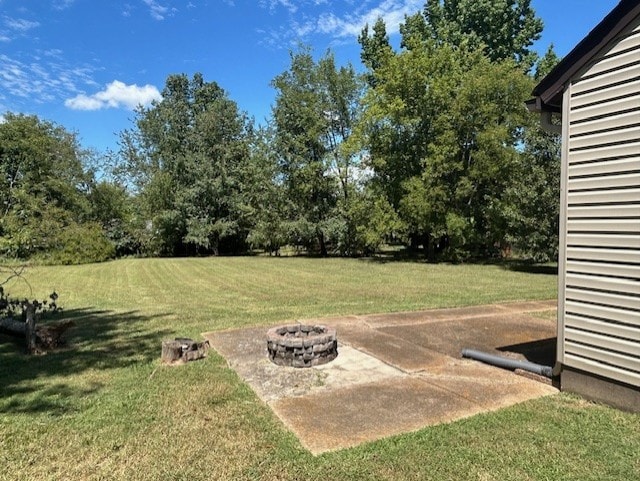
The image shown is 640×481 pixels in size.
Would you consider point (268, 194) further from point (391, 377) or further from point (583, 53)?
point (583, 53)

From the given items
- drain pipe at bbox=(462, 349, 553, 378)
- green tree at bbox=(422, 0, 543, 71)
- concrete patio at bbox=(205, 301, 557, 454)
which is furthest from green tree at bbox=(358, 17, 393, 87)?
drain pipe at bbox=(462, 349, 553, 378)

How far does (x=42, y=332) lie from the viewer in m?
5.36

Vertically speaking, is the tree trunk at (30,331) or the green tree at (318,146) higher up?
the green tree at (318,146)

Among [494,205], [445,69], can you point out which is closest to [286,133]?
[445,69]

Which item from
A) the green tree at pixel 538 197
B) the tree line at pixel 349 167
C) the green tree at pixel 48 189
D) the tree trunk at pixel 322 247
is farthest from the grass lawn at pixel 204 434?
the tree trunk at pixel 322 247

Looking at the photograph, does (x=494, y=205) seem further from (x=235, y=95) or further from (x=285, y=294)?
(x=235, y=95)

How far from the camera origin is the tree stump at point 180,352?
4.69 metres

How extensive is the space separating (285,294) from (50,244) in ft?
51.6

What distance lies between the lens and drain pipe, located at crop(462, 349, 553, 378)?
3.99m

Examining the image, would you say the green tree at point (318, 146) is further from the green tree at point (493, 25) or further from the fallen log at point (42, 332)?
the fallen log at point (42, 332)

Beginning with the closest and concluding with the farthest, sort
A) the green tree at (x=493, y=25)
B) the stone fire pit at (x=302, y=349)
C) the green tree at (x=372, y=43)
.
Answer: the stone fire pit at (x=302, y=349), the green tree at (x=493, y=25), the green tree at (x=372, y=43)

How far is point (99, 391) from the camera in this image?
388cm

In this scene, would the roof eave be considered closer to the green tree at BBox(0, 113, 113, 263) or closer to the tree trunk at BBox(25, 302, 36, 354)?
the tree trunk at BBox(25, 302, 36, 354)

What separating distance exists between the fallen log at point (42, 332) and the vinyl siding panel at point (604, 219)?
19.1ft
